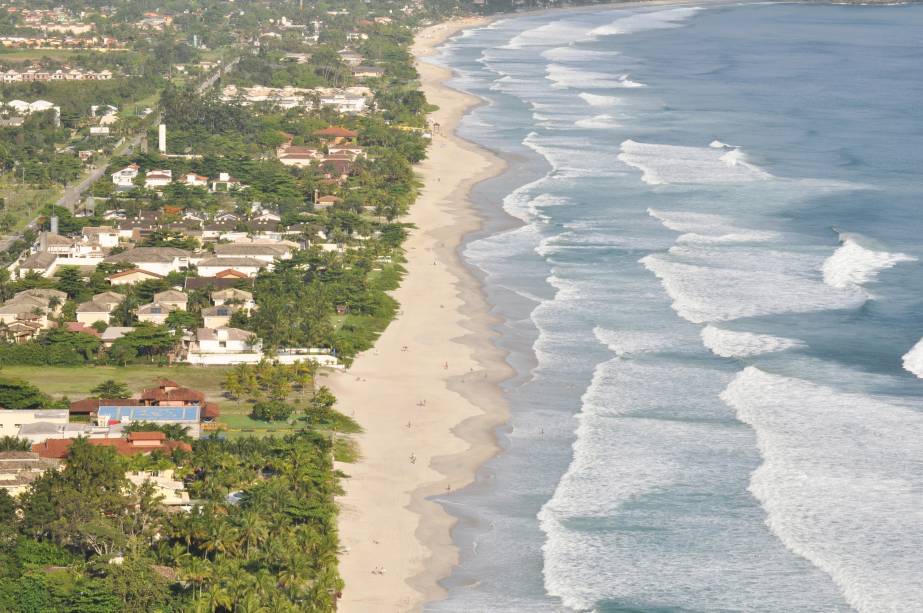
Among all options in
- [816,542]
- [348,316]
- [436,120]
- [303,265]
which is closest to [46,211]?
[303,265]

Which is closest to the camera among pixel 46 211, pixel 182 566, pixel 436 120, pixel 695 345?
pixel 182 566

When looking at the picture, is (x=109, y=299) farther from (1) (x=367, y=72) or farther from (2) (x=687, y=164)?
(1) (x=367, y=72)

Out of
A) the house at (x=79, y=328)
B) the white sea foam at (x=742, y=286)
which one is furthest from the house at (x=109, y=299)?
the white sea foam at (x=742, y=286)

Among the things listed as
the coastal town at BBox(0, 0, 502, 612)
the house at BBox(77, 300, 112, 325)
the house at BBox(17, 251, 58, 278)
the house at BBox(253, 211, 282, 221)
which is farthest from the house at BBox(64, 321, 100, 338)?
the house at BBox(253, 211, 282, 221)

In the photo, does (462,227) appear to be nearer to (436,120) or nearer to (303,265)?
(303,265)

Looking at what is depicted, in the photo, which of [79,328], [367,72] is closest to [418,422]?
[79,328]

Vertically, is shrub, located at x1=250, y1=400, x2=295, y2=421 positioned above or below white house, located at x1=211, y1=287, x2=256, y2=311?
above

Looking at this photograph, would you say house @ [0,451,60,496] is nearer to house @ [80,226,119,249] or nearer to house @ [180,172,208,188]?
house @ [80,226,119,249]

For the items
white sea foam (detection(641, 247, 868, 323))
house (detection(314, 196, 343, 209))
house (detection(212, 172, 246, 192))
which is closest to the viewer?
white sea foam (detection(641, 247, 868, 323))
